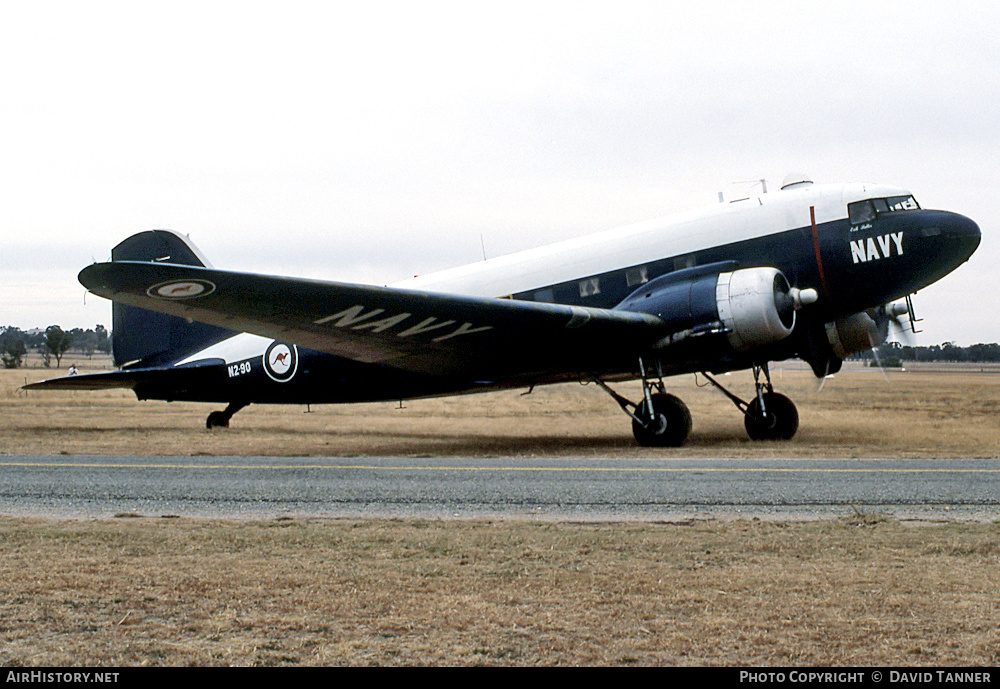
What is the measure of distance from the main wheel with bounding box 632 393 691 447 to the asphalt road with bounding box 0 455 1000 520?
3005 millimetres

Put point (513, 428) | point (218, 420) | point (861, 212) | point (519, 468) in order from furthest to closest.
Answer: point (513, 428), point (218, 420), point (861, 212), point (519, 468)

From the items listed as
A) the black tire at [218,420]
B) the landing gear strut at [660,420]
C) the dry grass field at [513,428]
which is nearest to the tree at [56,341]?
the dry grass field at [513,428]

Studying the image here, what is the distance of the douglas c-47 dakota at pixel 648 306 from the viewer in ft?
50.2

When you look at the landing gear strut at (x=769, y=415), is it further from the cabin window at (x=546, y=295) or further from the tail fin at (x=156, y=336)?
the tail fin at (x=156, y=336)

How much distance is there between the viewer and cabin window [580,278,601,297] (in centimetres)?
1803

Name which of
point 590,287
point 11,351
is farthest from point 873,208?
point 11,351

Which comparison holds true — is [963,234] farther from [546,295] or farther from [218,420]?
[218,420]

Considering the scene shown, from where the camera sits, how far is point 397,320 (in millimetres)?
15594

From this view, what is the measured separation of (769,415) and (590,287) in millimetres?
4561

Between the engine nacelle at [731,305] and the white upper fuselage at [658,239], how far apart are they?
825 mm

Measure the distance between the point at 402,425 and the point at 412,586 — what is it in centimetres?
1971

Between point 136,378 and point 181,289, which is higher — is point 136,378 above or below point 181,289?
below

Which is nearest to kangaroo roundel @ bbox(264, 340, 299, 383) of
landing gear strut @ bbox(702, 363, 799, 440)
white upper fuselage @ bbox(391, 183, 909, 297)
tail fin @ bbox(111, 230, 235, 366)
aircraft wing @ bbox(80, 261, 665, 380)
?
tail fin @ bbox(111, 230, 235, 366)
